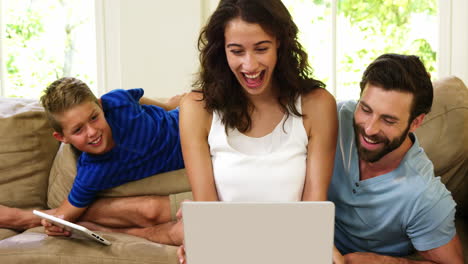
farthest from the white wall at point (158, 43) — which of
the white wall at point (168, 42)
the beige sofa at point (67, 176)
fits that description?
the beige sofa at point (67, 176)

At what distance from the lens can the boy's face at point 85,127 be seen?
195 cm

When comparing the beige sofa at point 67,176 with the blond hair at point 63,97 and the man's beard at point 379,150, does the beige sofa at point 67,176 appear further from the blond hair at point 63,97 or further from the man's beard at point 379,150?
the man's beard at point 379,150

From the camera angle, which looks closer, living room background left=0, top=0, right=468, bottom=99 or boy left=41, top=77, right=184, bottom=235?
boy left=41, top=77, right=184, bottom=235

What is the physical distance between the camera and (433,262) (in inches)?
62.6

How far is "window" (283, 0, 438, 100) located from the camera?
3.20 metres

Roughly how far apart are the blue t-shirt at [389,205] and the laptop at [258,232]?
55 centimetres

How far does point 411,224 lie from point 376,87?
0.41m

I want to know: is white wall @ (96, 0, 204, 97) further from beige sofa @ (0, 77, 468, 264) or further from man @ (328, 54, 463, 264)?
man @ (328, 54, 463, 264)

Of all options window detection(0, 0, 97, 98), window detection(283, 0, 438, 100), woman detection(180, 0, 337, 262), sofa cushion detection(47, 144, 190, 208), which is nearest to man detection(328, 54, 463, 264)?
woman detection(180, 0, 337, 262)

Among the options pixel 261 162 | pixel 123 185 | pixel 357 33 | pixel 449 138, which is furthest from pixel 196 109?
pixel 357 33

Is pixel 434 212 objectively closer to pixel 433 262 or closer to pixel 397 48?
pixel 433 262

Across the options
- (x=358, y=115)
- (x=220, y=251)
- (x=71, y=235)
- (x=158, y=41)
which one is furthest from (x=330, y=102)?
(x=158, y=41)

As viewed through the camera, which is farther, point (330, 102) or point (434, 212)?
point (330, 102)

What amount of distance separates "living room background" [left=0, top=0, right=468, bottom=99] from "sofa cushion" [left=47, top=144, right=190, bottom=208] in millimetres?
1123
